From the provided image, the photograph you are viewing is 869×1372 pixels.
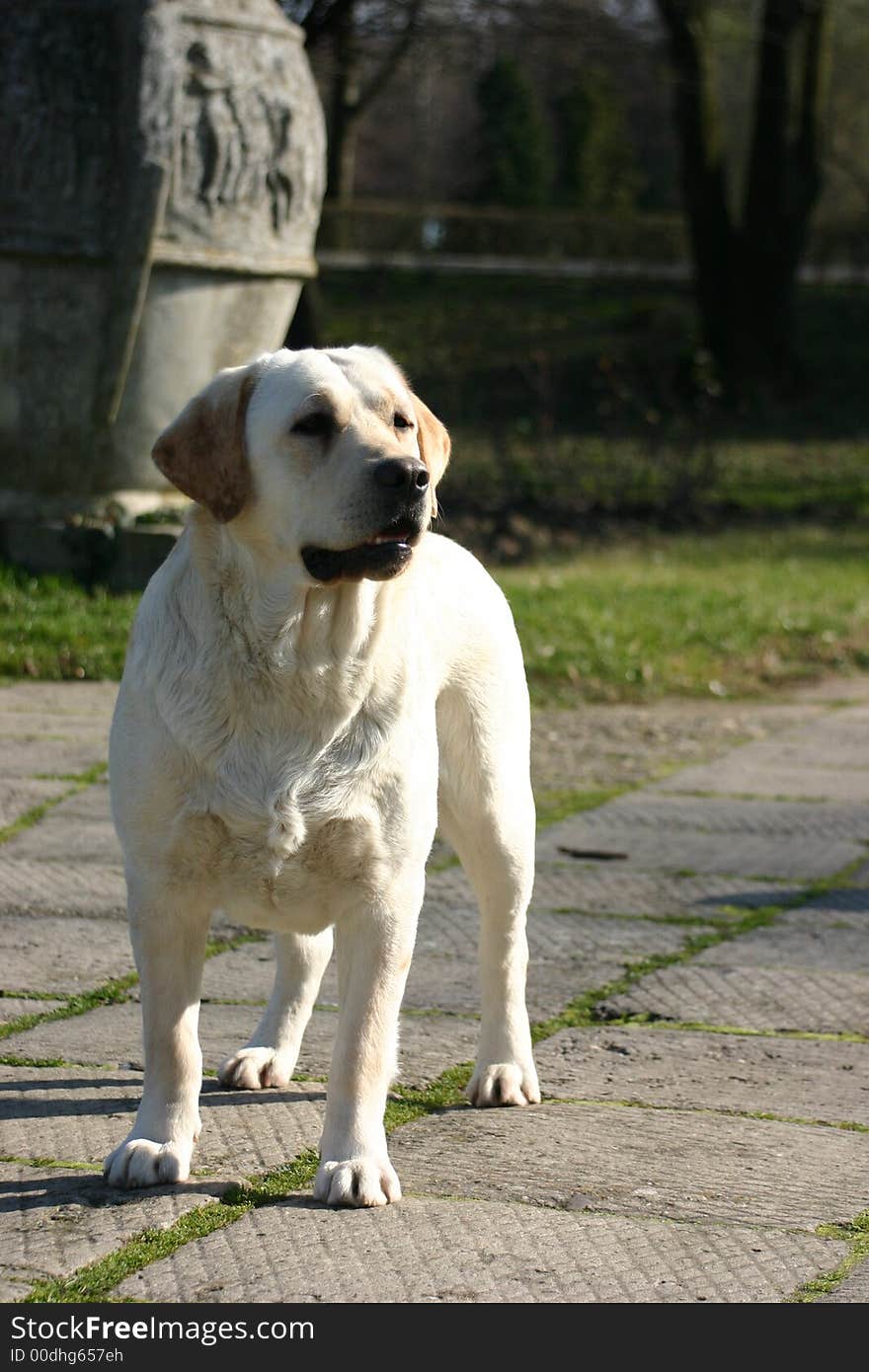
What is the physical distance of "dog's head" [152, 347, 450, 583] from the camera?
323cm

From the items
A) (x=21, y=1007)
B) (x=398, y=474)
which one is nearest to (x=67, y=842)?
(x=21, y=1007)

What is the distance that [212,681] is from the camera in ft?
10.6

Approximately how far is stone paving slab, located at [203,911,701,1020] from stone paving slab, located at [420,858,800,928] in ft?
0.42

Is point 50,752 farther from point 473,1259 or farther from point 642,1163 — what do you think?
point 473,1259

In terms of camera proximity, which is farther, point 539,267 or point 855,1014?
point 539,267

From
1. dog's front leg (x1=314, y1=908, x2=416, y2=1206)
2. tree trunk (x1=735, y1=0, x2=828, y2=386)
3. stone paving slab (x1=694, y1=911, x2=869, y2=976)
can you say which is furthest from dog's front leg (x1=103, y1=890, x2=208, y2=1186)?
tree trunk (x1=735, y1=0, x2=828, y2=386)

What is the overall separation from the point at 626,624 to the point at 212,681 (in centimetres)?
649

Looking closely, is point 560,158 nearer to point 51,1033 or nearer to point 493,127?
point 493,127

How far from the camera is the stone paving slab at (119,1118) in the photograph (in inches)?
132

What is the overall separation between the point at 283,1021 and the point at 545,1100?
1.85ft

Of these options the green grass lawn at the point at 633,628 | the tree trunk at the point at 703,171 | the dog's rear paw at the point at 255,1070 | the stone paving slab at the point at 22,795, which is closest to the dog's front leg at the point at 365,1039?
the dog's rear paw at the point at 255,1070

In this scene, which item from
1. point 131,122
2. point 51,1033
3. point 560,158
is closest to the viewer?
point 51,1033

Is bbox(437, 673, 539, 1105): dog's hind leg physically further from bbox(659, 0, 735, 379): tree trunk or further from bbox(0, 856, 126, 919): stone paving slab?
bbox(659, 0, 735, 379): tree trunk

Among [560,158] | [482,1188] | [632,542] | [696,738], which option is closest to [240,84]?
[696,738]
